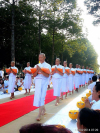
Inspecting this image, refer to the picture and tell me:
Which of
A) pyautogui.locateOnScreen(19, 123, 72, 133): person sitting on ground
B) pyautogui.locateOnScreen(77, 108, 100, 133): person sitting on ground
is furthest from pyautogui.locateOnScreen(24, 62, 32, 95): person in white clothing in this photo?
pyautogui.locateOnScreen(19, 123, 72, 133): person sitting on ground

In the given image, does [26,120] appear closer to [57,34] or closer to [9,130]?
[9,130]

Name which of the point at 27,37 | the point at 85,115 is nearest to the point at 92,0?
the point at 27,37

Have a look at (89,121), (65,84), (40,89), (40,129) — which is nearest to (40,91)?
(40,89)

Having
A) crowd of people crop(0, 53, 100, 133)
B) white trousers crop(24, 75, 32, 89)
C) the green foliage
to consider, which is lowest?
white trousers crop(24, 75, 32, 89)

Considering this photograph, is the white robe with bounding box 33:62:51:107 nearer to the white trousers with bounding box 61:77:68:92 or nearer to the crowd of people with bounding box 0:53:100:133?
the crowd of people with bounding box 0:53:100:133

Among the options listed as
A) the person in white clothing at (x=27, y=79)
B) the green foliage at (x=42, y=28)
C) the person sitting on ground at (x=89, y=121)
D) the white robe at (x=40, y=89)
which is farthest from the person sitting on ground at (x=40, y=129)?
the green foliage at (x=42, y=28)

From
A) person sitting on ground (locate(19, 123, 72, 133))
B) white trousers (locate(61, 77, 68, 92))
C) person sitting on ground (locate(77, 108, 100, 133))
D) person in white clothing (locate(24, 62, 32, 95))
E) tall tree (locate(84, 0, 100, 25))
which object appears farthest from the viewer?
tall tree (locate(84, 0, 100, 25))

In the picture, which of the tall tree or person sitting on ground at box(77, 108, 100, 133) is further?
the tall tree

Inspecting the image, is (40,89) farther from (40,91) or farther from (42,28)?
(42,28)

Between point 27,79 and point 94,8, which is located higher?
point 94,8

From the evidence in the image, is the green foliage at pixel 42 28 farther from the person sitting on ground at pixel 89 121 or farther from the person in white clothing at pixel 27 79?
the person sitting on ground at pixel 89 121

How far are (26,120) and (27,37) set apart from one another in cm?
2062

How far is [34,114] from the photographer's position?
5477 millimetres

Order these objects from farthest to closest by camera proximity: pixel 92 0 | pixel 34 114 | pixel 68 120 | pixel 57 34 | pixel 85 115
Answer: pixel 57 34, pixel 92 0, pixel 34 114, pixel 68 120, pixel 85 115
